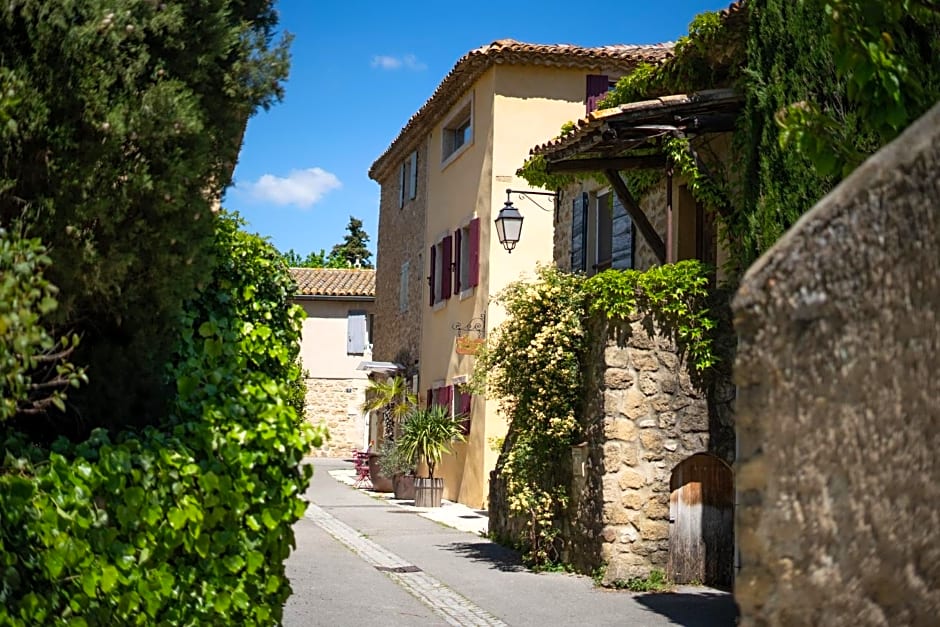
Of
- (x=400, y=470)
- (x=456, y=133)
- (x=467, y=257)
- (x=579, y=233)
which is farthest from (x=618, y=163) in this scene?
(x=456, y=133)

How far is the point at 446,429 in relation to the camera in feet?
71.7

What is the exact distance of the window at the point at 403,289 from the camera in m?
28.7

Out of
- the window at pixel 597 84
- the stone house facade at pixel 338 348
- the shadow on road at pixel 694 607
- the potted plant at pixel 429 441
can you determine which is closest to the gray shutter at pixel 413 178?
the window at pixel 597 84

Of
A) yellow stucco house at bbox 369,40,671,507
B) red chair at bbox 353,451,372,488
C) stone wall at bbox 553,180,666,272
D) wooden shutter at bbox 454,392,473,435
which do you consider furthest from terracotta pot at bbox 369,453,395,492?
stone wall at bbox 553,180,666,272

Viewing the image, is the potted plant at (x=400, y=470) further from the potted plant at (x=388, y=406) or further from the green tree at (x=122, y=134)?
the green tree at (x=122, y=134)

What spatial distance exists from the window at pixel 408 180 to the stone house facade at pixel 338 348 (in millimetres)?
12931

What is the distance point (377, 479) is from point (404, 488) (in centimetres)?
236

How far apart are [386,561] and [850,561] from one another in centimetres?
1232

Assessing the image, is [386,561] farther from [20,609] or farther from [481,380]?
[20,609]

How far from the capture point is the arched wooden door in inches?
478

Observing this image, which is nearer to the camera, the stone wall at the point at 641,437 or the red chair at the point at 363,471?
the stone wall at the point at 641,437

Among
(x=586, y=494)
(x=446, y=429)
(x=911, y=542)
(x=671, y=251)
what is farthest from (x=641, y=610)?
(x=446, y=429)

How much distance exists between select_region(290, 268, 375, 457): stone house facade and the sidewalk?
16896 mm

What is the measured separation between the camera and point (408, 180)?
29.0 metres
